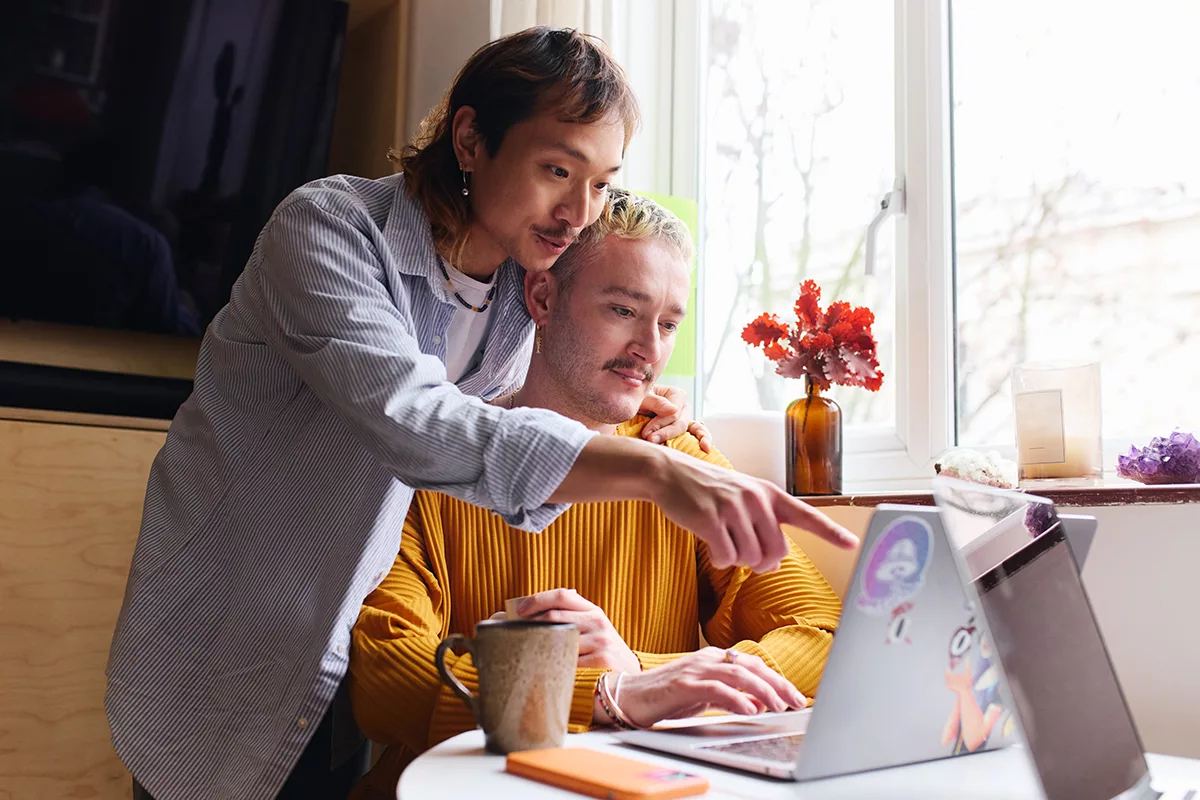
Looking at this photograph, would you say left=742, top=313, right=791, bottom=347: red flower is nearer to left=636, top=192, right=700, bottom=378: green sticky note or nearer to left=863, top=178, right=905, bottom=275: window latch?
left=636, top=192, right=700, bottom=378: green sticky note

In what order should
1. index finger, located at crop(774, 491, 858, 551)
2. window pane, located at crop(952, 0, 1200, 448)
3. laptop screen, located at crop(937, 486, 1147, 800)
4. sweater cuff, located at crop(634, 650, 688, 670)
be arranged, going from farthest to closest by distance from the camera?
window pane, located at crop(952, 0, 1200, 448), sweater cuff, located at crop(634, 650, 688, 670), index finger, located at crop(774, 491, 858, 551), laptop screen, located at crop(937, 486, 1147, 800)

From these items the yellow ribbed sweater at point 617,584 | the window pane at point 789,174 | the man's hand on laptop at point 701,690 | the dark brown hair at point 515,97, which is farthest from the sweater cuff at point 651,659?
the window pane at point 789,174

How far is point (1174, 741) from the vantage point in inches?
45.7

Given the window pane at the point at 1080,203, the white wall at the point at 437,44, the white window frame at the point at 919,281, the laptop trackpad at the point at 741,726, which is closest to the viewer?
the laptop trackpad at the point at 741,726

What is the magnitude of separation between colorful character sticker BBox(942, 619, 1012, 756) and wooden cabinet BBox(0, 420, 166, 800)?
73.5 inches

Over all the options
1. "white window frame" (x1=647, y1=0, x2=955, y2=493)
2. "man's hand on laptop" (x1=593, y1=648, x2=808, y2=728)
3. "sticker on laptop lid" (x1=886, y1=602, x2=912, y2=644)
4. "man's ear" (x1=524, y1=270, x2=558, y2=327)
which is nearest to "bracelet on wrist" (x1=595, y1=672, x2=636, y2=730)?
"man's hand on laptop" (x1=593, y1=648, x2=808, y2=728)

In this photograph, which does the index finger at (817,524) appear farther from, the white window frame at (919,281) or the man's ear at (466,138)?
the white window frame at (919,281)

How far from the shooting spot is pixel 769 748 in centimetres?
78

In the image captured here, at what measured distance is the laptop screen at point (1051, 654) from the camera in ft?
2.04

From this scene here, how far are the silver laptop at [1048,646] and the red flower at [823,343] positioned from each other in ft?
2.99

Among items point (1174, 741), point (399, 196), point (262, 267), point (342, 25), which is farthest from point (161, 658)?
point (342, 25)

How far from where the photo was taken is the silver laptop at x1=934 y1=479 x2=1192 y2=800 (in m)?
0.62

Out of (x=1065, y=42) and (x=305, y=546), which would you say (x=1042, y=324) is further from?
(x=305, y=546)

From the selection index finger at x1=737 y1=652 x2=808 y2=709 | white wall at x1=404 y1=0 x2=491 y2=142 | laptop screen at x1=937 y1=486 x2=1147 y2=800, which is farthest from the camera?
white wall at x1=404 y1=0 x2=491 y2=142
